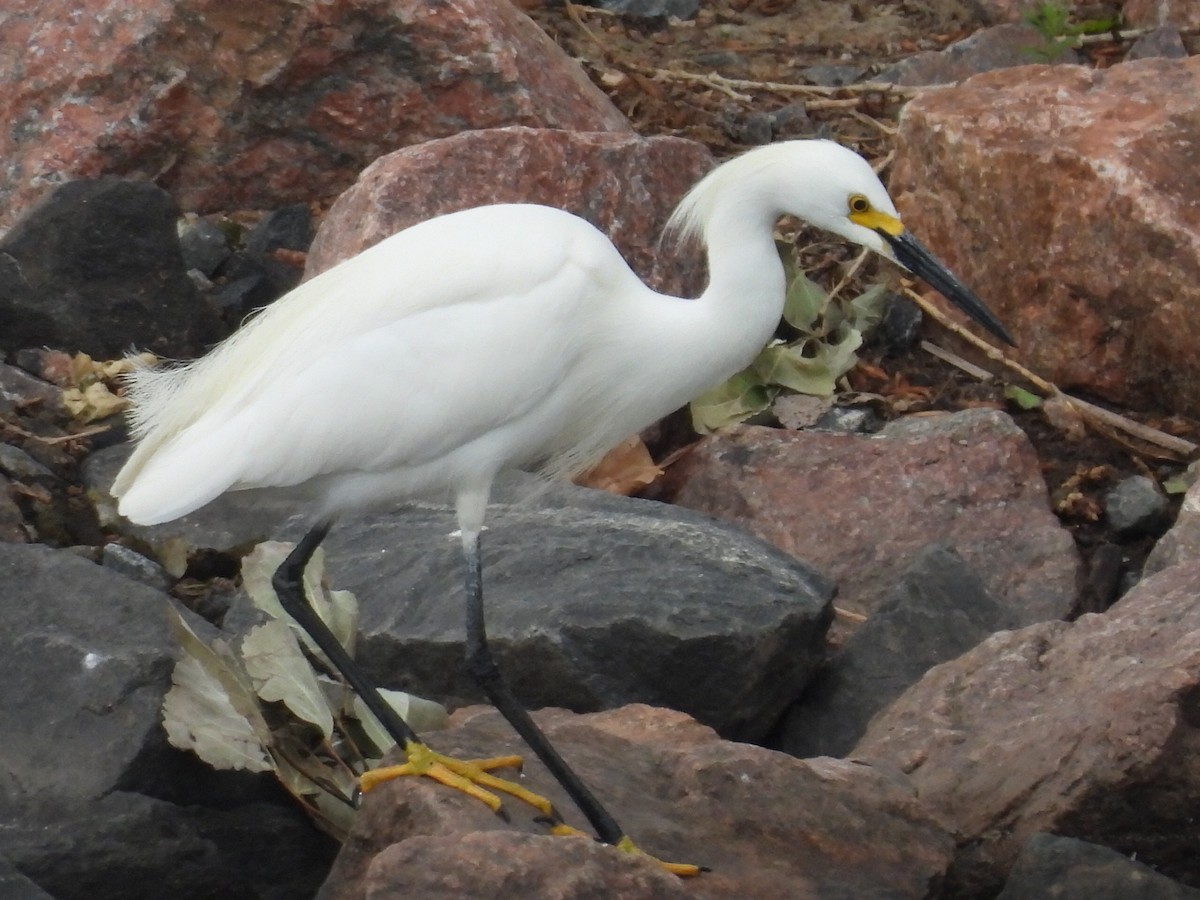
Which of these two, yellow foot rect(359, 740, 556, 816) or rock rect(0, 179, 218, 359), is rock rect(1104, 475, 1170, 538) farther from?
rock rect(0, 179, 218, 359)

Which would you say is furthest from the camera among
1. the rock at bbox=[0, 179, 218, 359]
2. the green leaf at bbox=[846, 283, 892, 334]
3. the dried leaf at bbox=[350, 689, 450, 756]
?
the green leaf at bbox=[846, 283, 892, 334]

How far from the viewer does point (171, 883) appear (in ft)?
12.5

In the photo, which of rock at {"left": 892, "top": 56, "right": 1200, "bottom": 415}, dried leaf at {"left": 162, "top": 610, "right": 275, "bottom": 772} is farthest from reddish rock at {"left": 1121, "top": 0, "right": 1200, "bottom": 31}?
dried leaf at {"left": 162, "top": 610, "right": 275, "bottom": 772}

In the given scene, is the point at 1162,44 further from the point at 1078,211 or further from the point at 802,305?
the point at 802,305

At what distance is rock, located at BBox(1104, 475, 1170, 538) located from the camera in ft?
18.9

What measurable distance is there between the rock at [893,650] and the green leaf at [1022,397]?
153cm

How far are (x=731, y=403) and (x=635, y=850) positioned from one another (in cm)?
294

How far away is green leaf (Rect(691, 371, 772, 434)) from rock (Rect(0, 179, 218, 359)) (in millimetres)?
1846

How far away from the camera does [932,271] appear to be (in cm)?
407

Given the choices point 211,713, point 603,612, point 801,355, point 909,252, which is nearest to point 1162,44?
point 801,355

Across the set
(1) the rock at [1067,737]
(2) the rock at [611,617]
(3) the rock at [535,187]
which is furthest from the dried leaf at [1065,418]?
(1) the rock at [1067,737]

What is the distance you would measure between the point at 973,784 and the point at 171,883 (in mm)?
1790

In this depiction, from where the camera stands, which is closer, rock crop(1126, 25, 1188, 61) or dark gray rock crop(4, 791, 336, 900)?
dark gray rock crop(4, 791, 336, 900)

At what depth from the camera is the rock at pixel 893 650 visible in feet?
15.7
